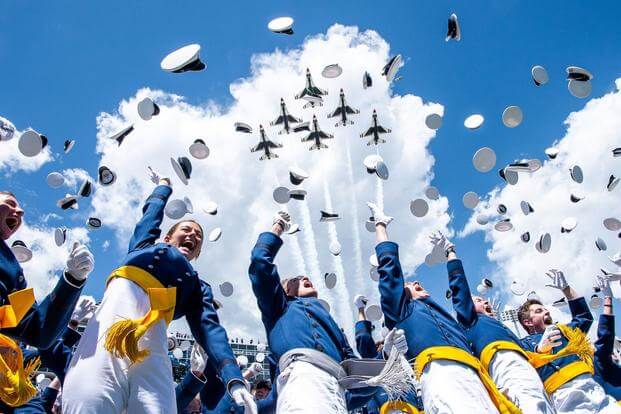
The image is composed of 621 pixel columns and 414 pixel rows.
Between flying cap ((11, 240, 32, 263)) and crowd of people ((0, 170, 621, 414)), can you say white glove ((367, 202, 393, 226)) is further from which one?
flying cap ((11, 240, 32, 263))

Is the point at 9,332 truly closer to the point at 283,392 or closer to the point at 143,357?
the point at 143,357

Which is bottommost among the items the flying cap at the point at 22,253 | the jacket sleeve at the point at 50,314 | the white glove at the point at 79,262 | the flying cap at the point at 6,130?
the jacket sleeve at the point at 50,314

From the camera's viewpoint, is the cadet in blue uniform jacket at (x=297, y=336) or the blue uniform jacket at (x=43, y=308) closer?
the blue uniform jacket at (x=43, y=308)

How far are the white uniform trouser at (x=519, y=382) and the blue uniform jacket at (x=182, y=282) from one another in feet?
11.2

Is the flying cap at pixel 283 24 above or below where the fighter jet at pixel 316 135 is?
below

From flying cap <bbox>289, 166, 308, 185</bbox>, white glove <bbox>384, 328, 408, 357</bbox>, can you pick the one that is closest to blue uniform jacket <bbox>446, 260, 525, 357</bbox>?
white glove <bbox>384, 328, 408, 357</bbox>

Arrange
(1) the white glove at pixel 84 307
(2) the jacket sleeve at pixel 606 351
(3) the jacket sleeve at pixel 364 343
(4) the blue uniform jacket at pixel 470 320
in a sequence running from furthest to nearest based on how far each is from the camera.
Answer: (2) the jacket sleeve at pixel 606 351
(3) the jacket sleeve at pixel 364 343
(4) the blue uniform jacket at pixel 470 320
(1) the white glove at pixel 84 307

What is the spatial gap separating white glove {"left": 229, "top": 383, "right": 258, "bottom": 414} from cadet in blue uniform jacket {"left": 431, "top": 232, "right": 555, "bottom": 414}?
3.32m

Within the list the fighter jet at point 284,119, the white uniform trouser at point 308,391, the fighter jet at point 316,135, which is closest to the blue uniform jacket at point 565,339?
the white uniform trouser at point 308,391

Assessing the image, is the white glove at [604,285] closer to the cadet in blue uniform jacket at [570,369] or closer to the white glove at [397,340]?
the cadet in blue uniform jacket at [570,369]

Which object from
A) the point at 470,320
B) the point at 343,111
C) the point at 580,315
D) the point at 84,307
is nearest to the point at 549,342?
the point at 470,320

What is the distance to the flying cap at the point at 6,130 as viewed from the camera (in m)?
7.44

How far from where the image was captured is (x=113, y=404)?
3.09 metres

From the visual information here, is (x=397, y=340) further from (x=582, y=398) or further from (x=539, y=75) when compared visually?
(x=539, y=75)
